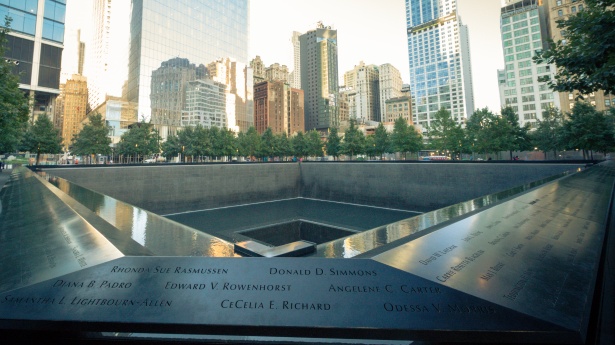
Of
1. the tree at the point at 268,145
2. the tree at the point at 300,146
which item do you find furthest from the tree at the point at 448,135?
the tree at the point at 268,145

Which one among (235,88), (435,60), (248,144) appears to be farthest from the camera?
(435,60)

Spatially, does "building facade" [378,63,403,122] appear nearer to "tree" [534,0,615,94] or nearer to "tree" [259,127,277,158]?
"tree" [259,127,277,158]

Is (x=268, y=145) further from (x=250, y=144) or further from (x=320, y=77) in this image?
(x=320, y=77)

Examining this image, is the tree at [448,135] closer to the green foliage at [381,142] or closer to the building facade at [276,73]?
the green foliage at [381,142]

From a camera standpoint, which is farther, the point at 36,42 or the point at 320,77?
the point at 320,77

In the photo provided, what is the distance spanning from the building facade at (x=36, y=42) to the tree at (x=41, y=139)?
1.98m

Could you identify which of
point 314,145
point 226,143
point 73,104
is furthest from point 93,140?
point 73,104

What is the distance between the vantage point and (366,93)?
17750 centimetres

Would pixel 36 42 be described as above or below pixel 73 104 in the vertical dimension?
below

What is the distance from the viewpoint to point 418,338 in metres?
1.38

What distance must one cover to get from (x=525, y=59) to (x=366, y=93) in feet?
348

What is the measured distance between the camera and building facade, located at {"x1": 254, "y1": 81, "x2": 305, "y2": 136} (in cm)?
12938

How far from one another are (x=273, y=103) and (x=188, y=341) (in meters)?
134

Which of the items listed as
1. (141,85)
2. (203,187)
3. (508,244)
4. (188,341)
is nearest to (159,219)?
(188,341)
